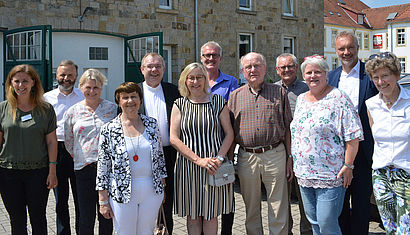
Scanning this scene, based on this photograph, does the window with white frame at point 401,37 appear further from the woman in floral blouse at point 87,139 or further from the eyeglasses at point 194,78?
the woman in floral blouse at point 87,139

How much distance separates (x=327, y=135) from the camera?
3377mm

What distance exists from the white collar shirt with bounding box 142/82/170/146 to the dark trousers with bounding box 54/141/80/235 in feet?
3.18

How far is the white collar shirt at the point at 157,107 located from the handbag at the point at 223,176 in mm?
625

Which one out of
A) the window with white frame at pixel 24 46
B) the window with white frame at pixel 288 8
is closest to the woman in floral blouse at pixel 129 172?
the window with white frame at pixel 24 46

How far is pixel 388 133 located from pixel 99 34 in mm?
9417

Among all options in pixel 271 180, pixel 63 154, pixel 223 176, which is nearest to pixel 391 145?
pixel 271 180

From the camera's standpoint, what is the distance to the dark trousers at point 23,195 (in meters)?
3.69

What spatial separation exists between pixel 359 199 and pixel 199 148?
5.16 feet

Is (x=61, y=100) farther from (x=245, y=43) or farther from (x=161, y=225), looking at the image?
(x=245, y=43)

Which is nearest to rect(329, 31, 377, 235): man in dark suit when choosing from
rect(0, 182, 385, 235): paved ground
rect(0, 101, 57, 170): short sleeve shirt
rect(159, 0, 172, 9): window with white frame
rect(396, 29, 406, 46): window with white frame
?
rect(0, 182, 385, 235): paved ground

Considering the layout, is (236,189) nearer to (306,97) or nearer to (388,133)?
(306,97)

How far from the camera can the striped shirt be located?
150 inches

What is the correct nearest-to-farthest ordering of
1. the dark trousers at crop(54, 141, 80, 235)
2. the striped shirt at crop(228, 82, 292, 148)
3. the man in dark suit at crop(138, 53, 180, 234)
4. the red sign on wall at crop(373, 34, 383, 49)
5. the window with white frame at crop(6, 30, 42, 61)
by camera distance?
the striped shirt at crop(228, 82, 292, 148) < the man in dark suit at crop(138, 53, 180, 234) < the dark trousers at crop(54, 141, 80, 235) < the window with white frame at crop(6, 30, 42, 61) < the red sign on wall at crop(373, 34, 383, 49)

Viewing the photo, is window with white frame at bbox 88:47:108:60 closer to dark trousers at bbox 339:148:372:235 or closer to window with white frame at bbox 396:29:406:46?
dark trousers at bbox 339:148:372:235
